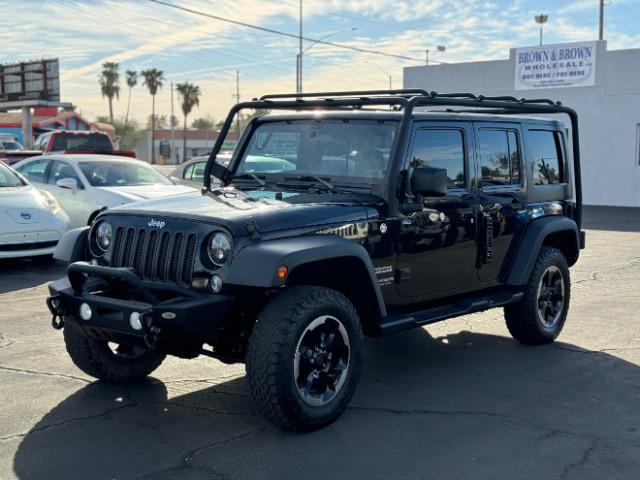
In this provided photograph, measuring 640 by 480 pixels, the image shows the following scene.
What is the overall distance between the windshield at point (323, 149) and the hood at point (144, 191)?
5642 mm

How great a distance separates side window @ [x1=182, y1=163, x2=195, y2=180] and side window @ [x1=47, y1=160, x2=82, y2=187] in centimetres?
274

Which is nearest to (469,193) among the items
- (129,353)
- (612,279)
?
(129,353)

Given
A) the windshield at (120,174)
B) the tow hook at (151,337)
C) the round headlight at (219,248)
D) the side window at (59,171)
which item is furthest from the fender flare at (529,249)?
the side window at (59,171)

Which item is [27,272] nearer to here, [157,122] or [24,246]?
[24,246]

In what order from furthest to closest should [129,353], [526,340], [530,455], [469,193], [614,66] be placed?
[614,66] < [526,340] < [469,193] < [129,353] < [530,455]

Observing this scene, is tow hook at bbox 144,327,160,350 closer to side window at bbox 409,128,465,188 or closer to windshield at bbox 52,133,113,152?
side window at bbox 409,128,465,188

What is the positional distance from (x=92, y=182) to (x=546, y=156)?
7.40 meters

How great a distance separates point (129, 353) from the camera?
18.4 ft

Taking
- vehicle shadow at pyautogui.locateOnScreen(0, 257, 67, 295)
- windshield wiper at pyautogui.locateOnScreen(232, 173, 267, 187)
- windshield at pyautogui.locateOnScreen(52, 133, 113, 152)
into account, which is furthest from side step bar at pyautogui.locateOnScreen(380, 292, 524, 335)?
windshield at pyautogui.locateOnScreen(52, 133, 113, 152)

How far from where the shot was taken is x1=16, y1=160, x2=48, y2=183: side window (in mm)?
13070

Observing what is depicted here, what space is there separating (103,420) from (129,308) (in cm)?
86

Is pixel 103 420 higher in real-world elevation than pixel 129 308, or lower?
lower

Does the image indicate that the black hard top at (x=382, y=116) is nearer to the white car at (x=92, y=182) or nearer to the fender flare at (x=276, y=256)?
the fender flare at (x=276, y=256)

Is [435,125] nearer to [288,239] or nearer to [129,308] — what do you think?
[288,239]
